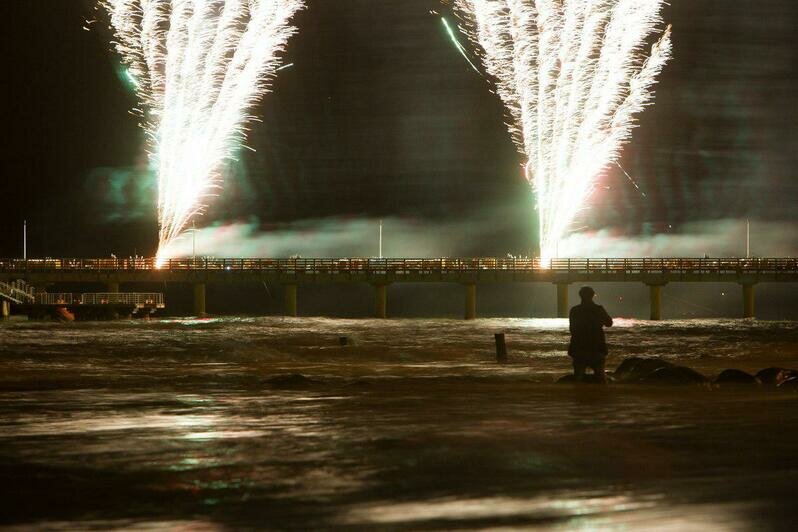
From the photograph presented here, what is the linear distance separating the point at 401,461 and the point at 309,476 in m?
1.00

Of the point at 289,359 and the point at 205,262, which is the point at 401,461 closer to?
the point at 289,359

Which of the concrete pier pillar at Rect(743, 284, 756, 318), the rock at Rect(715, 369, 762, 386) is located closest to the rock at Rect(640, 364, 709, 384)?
the rock at Rect(715, 369, 762, 386)

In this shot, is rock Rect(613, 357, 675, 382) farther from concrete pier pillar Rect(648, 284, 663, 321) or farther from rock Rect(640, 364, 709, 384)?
concrete pier pillar Rect(648, 284, 663, 321)

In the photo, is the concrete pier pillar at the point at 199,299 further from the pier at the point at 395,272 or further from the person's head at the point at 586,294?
the person's head at the point at 586,294

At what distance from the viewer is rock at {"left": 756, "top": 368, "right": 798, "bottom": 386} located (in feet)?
57.8

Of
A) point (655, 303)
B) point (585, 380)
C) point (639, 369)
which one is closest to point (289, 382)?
point (585, 380)

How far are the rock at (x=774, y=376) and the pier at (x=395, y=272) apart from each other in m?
57.3

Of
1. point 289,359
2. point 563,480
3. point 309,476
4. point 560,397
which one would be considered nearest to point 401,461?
point 309,476

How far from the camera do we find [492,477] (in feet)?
27.6

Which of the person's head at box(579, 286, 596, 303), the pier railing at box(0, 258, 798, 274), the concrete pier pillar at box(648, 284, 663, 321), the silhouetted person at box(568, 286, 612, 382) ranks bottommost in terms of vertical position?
the concrete pier pillar at box(648, 284, 663, 321)

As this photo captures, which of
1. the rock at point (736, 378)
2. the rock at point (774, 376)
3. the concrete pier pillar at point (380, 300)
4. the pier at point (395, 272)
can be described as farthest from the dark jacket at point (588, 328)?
the concrete pier pillar at point (380, 300)

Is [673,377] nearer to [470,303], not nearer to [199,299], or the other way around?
[470,303]

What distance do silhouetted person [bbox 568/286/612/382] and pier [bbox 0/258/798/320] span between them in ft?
195

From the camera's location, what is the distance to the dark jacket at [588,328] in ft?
50.8
